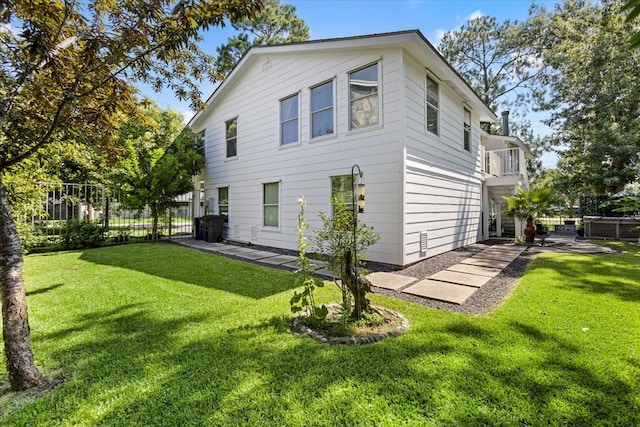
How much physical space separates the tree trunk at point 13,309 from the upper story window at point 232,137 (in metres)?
9.33

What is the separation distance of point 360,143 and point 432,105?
8.14 ft

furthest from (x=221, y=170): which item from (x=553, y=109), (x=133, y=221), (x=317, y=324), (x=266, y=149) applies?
(x=553, y=109)

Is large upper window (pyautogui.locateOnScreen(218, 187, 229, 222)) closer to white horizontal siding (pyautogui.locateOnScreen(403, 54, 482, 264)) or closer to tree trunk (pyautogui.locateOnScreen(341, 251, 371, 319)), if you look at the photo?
white horizontal siding (pyautogui.locateOnScreen(403, 54, 482, 264))

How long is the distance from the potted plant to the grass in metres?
5.35

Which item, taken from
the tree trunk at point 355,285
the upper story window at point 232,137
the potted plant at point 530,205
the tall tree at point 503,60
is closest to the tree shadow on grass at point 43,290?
the tree trunk at point 355,285

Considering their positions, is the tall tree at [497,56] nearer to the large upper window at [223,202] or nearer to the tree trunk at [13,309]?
the large upper window at [223,202]

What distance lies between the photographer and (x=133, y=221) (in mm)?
11500

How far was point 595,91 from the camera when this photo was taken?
56.7 feet

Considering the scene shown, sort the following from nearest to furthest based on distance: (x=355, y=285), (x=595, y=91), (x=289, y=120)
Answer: (x=355, y=285) → (x=289, y=120) → (x=595, y=91)

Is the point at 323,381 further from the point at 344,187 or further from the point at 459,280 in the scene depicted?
the point at 344,187

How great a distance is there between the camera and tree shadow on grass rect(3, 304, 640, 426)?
2002mm

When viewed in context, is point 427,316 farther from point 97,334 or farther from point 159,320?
point 97,334

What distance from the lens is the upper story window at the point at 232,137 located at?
37.1 ft

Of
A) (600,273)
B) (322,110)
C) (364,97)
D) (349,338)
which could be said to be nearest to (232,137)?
(322,110)
